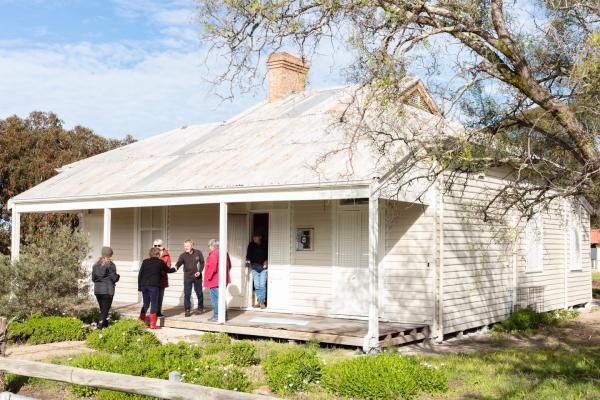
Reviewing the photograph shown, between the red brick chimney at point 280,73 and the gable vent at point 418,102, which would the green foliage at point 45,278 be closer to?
the gable vent at point 418,102

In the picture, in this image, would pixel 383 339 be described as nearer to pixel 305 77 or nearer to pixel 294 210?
pixel 294 210

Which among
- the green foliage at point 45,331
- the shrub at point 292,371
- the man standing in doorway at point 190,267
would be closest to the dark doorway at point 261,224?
the man standing in doorway at point 190,267

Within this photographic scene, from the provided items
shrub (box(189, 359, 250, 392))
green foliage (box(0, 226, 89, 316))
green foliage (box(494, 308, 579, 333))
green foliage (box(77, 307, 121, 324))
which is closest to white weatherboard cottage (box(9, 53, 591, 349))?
green foliage (box(494, 308, 579, 333))

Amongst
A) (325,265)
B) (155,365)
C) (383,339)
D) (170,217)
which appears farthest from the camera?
(170,217)

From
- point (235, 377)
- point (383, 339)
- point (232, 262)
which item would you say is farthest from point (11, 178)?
point (235, 377)

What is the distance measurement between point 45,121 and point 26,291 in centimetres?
2267

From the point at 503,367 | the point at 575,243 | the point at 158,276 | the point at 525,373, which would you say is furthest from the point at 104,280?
the point at 575,243

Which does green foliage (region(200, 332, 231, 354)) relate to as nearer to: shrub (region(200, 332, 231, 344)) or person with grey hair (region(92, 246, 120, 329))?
shrub (region(200, 332, 231, 344))

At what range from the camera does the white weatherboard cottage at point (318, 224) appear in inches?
495

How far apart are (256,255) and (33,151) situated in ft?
68.9

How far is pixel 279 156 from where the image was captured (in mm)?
14008

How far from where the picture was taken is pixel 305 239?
1462 cm

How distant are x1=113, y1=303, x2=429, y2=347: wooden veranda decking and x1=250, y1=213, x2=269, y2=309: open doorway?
1.43ft

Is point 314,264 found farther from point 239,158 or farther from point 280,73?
point 280,73
